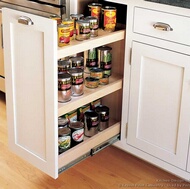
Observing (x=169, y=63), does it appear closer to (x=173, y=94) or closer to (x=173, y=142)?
(x=173, y=94)

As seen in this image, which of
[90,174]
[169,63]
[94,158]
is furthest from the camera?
[94,158]

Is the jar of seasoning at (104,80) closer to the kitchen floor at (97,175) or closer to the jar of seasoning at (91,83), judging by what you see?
the jar of seasoning at (91,83)

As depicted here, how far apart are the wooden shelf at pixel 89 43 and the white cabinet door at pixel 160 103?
0.34 ft

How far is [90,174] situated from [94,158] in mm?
160

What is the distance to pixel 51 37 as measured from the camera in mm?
1684

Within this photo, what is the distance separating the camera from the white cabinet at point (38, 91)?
5.75 ft

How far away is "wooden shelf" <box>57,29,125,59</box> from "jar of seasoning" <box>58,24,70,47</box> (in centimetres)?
3

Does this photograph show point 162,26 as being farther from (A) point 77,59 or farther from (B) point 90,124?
(B) point 90,124

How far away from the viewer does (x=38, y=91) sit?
6.07 feet

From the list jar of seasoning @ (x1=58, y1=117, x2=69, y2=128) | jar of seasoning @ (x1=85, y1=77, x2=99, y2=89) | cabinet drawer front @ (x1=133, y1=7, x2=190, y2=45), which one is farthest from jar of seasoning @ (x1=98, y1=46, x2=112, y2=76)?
jar of seasoning @ (x1=58, y1=117, x2=69, y2=128)

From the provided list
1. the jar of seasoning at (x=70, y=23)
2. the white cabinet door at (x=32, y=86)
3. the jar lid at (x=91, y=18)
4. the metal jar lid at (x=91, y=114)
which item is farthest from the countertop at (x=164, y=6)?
the metal jar lid at (x=91, y=114)

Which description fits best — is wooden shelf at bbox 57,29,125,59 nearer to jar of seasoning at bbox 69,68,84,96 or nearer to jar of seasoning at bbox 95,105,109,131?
jar of seasoning at bbox 69,68,84,96

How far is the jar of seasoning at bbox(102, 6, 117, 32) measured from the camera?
2.12 meters

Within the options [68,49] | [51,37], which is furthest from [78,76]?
[51,37]
